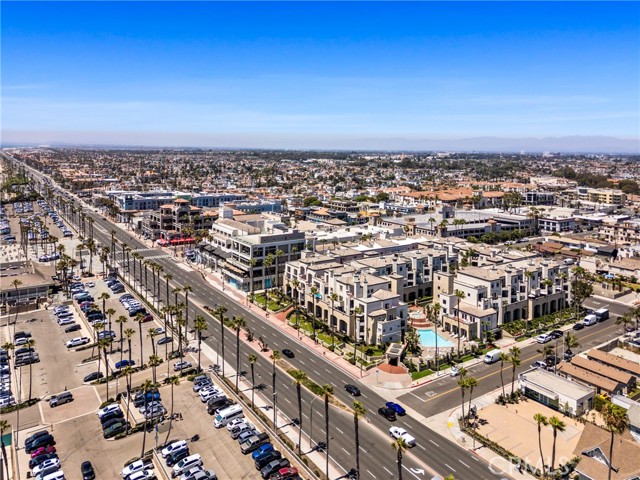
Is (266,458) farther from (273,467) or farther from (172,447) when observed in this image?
(172,447)

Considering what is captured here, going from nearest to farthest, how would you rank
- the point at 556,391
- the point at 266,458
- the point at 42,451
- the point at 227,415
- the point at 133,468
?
the point at 133,468 < the point at 266,458 < the point at 42,451 < the point at 227,415 < the point at 556,391

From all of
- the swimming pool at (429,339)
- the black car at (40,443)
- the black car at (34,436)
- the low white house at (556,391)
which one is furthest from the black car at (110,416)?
the low white house at (556,391)

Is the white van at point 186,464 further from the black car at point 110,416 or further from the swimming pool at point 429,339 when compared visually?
the swimming pool at point 429,339

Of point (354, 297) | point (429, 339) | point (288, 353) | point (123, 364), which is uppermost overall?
point (354, 297)

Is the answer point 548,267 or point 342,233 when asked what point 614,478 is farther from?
point 342,233

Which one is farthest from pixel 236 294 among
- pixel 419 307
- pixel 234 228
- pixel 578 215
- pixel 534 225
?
pixel 578 215

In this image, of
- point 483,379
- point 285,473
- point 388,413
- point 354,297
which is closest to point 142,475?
point 285,473
